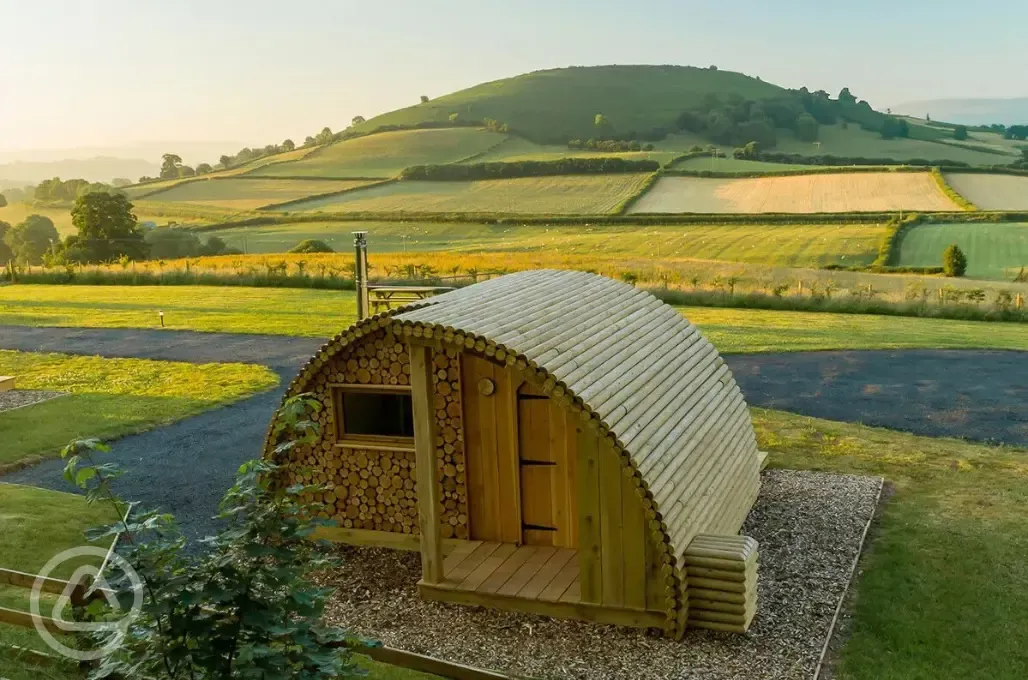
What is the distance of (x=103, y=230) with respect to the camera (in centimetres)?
5244

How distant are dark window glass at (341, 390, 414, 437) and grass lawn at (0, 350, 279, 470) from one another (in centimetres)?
796

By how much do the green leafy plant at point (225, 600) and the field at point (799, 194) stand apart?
178ft

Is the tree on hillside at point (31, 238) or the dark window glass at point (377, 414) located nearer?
the dark window glass at point (377, 414)

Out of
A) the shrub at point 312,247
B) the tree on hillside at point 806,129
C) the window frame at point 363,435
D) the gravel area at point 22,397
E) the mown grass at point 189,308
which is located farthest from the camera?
the tree on hillside at point 806,129

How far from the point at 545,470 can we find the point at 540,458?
152mm

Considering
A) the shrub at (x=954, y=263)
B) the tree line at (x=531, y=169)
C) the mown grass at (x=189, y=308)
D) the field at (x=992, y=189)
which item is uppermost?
the tree line at (x=531, y=169)

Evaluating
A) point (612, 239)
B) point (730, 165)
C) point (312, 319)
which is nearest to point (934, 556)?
point (312, 319)

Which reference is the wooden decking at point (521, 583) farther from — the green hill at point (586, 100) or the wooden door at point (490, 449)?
the green hill at point (586, 100)

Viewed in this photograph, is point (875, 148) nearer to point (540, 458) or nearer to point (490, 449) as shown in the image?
point (540, 458)

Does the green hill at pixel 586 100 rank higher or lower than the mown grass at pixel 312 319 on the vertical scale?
higher

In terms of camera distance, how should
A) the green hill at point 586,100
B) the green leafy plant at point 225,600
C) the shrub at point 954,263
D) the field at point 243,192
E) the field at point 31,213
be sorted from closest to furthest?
1. the green leafy plant at point 225,600
2. the shrub at point 954,263
3. the field at point 31,213
4. the field at point 243,192
5. the green hill at point 586,100

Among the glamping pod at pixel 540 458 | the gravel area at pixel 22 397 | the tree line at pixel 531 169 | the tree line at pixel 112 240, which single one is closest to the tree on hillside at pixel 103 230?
the tree line at pixel 112 240

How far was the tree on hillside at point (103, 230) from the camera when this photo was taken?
5194cm

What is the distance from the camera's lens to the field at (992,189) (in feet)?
175
